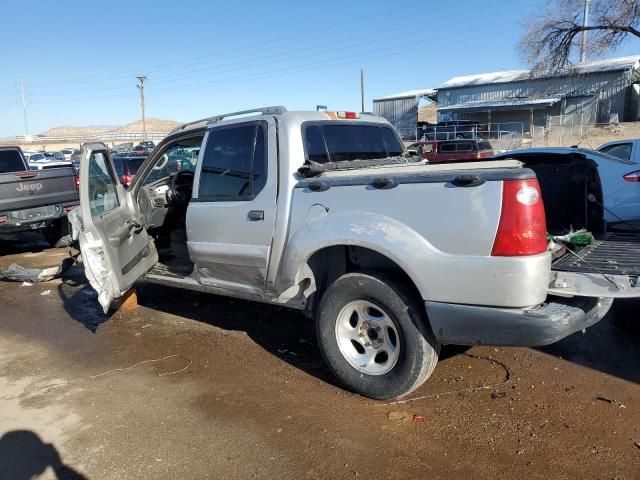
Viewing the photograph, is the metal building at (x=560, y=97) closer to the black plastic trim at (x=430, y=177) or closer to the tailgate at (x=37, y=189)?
the tailgate at (x=37, y=189)

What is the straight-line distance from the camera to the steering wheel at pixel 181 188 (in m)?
5.98

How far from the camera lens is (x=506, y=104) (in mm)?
39406

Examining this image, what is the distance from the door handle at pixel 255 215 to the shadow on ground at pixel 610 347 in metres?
2.63

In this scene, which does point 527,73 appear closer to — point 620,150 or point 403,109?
point 403,109

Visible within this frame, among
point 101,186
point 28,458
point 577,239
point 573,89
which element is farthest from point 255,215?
point 573,89

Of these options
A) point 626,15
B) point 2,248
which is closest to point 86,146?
point 2,248

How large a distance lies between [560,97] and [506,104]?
150 inches

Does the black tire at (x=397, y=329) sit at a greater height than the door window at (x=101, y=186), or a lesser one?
lesser

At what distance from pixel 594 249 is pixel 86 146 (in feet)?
14.6

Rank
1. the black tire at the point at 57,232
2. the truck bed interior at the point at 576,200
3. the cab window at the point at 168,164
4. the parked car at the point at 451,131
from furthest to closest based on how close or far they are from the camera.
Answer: the parked car at the point at 451,131 < the black tire at the point at 57,232 < the cab window at the point at 168,164 < the truck bed interior at the point at 576,200

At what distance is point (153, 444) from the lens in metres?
3.13

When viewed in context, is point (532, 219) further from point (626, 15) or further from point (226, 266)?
point (626, 15)

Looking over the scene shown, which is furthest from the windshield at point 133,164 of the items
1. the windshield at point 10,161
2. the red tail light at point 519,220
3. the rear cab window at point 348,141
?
the red tail light at point 519,220

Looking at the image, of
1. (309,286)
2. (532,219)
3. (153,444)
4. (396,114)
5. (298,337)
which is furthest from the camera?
(396,114)
